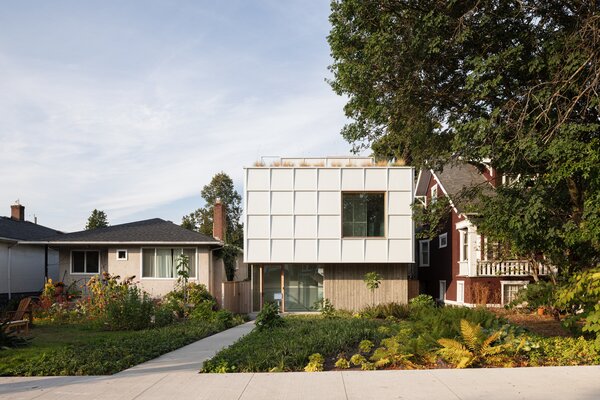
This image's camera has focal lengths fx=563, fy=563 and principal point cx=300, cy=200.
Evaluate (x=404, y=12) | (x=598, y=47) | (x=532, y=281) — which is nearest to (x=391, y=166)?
(x=532, y=281)

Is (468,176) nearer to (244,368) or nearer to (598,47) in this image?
(598,47)

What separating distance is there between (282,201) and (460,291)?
916cm

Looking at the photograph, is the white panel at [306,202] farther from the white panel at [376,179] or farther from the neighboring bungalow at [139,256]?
the neighboring bungalow at [139,256]

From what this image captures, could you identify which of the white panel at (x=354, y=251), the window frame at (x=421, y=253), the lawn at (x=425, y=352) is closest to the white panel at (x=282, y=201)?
the white panel at (x=354, y=251)

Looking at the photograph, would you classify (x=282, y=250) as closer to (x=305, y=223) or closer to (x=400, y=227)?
(x=305, y=223)

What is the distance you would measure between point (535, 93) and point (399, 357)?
749cm

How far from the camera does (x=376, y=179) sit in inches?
935

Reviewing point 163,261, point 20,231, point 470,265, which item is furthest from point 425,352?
point 20,231

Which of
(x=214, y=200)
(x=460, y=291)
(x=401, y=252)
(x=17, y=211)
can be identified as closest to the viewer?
(x=401, y=252)

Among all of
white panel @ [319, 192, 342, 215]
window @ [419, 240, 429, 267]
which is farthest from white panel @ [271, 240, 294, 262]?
window @ [419, 240, 429, 267]

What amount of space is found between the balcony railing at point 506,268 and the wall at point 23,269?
20.6 meters

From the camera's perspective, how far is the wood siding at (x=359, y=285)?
23.8 meters

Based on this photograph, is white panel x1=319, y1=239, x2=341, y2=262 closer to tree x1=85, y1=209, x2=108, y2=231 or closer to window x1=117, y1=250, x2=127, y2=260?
window x1=117, y1=250, x2=127, y2=260

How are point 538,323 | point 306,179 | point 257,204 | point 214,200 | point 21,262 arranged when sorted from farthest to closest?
point 214,200, point 21,262, point 306,179, point 257,204, point 538,323
